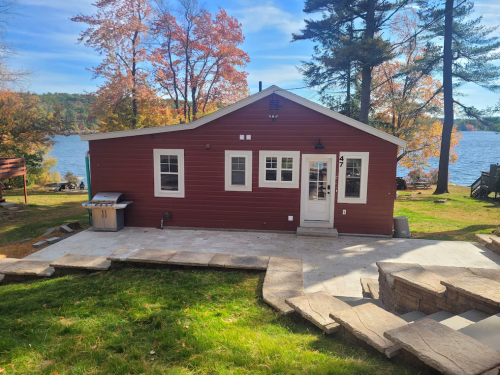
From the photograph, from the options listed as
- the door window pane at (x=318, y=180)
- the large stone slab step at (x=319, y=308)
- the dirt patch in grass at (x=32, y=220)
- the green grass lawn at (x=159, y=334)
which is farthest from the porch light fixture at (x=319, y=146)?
the dirt patch in grass at (x=32, y=220)

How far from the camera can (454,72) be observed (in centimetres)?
1880

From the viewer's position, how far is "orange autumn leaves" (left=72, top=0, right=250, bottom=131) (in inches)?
715

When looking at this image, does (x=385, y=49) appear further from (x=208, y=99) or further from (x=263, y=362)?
(x=263, y=362)

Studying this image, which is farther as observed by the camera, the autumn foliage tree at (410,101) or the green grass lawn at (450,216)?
the autumn foliage tree at (410,101)

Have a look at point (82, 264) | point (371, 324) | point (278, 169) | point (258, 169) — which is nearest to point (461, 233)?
point (278, 169)

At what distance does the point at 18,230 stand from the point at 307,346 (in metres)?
9.62

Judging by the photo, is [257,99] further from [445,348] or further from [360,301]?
[445,348]

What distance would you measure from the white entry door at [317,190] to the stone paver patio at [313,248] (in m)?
0.68

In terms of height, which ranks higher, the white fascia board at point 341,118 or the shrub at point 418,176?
the white fascia board at point 341,118

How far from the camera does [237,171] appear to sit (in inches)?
354

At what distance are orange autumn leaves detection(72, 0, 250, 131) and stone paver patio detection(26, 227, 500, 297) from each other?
11895 mm

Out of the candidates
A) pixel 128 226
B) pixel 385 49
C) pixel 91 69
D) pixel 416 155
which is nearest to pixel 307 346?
pixel 128 226

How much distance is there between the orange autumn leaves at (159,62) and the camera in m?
18.2

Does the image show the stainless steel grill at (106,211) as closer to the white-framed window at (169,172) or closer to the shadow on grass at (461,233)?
the white-framed window at (169,172)
